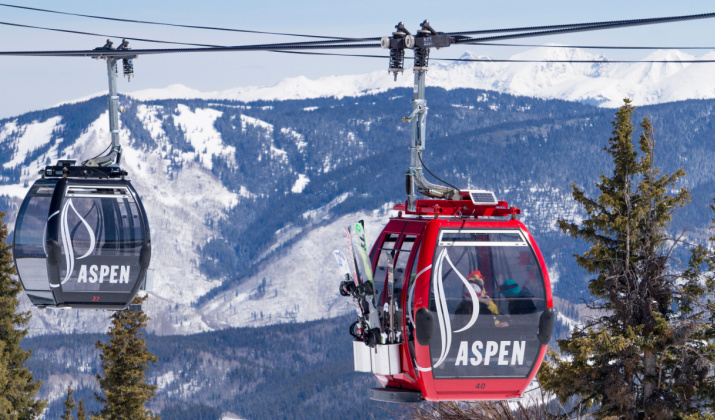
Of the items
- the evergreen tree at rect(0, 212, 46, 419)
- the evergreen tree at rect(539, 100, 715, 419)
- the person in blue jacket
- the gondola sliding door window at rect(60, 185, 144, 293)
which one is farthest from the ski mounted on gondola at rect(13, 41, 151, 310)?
the evergreen tree at rect(0, 212, 46, 419)

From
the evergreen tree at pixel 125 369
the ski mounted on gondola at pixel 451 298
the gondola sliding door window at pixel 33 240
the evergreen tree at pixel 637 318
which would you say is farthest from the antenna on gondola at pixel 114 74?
the evergreen tree at pixel 125 369

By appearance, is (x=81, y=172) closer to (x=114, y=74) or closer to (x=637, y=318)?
(x=114, y=74)

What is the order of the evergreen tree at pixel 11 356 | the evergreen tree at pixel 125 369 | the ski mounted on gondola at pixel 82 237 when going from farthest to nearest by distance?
the evergreen tree at pixel 11 356 < the evergreen tree at pixel 125 369 < the ski mounted on gondola at pixel 82 237

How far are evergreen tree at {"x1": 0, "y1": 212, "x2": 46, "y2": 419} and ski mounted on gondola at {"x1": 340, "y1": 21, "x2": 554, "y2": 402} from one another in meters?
28.3

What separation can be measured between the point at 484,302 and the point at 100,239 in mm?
9405

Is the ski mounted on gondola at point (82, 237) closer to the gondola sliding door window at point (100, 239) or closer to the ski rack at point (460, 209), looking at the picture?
the gondola sliding door window at point (100, 239)

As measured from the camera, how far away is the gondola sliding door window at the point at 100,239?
67.0 feet

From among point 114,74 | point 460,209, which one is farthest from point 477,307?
point 114,74

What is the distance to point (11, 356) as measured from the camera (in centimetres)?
4253

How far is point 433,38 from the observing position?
546 inches

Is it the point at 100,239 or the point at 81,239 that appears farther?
the point at 100,239

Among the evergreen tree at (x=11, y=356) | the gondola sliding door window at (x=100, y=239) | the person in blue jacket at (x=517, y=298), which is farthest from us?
the evergreen tree at (x=11, y=356)

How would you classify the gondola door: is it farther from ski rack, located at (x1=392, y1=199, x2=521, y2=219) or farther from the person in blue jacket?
ski rack, located at (x1=392, y1=199, x2=521, y2=219)

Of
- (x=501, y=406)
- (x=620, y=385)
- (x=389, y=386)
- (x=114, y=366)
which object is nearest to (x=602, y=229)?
(x=620, y=385)
